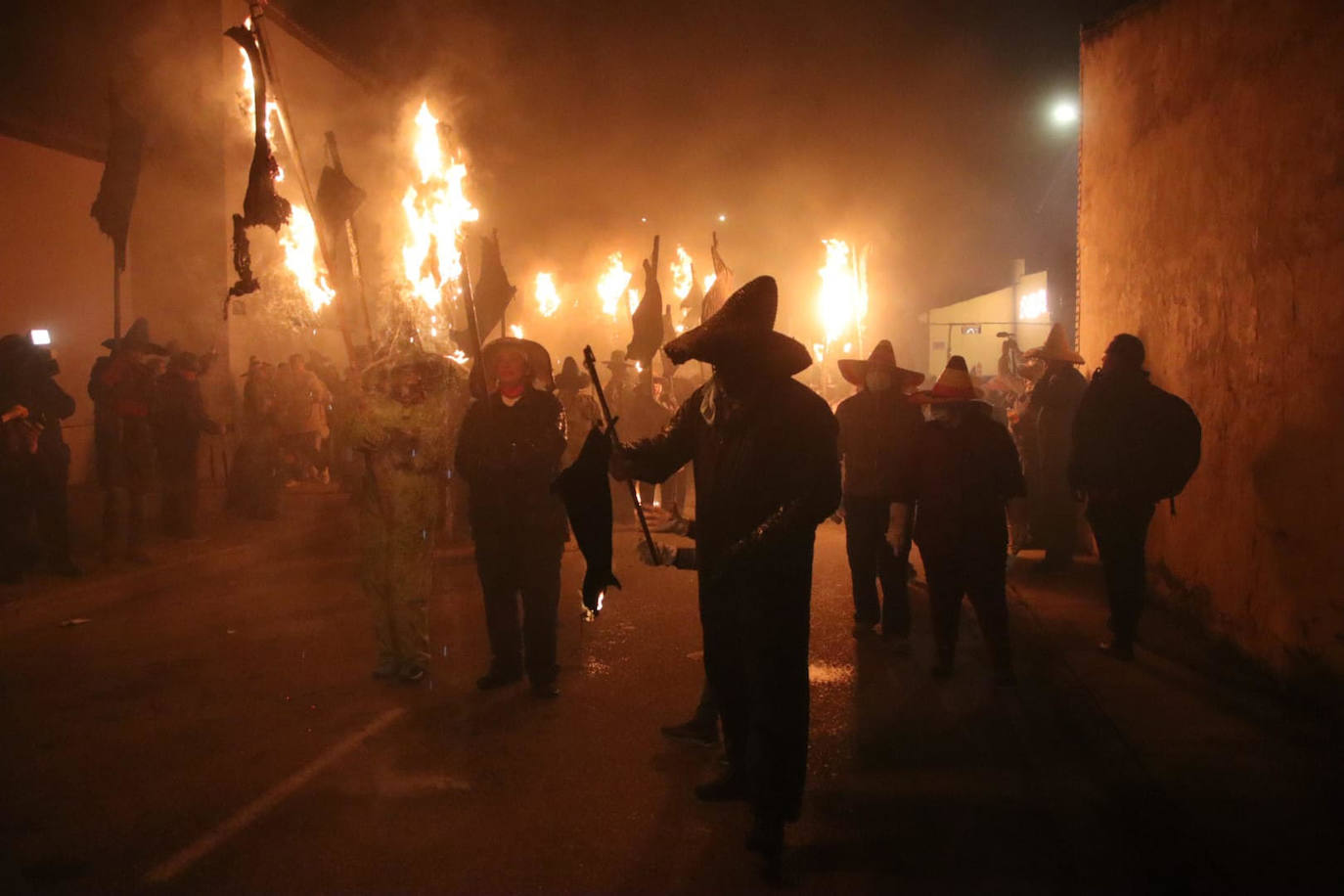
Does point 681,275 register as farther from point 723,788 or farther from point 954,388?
point 723,788

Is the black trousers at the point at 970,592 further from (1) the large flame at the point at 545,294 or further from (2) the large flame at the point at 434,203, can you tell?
(1) the large flame at the point at 545,294

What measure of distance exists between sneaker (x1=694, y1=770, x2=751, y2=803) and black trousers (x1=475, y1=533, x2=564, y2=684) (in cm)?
165

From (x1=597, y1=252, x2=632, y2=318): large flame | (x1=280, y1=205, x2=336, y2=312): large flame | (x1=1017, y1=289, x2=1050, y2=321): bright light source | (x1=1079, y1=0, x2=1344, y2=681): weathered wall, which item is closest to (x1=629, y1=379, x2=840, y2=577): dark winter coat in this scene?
(x1=1079, y1=0, x2=1344, y2=681): weathered wall

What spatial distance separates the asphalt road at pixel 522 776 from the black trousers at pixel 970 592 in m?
0.27

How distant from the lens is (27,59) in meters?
17.5

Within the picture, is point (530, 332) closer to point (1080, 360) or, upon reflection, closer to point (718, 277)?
point (718, 277)

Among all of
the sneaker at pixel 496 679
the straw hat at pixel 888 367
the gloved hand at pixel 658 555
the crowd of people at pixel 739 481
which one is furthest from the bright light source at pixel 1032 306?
the gloved hand at pixel 658 555

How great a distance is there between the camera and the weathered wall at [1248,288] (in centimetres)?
515

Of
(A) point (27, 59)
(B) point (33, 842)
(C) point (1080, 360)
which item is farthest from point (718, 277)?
(A) point (27, 59)

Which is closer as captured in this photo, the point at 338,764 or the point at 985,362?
the point at 338,764

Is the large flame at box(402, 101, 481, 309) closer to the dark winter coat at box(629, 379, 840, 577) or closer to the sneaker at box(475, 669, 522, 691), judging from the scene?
the sneaker at box(475, 669, 522, 691)

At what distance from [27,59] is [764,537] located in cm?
1938

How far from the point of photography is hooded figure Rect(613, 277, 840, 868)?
3.78 metres

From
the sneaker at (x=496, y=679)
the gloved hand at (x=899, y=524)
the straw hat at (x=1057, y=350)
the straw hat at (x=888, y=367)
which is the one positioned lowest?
the sneaker at (x=496, y=679)
